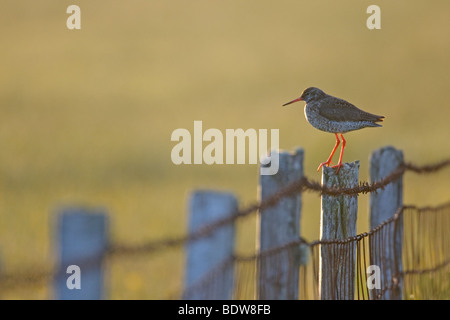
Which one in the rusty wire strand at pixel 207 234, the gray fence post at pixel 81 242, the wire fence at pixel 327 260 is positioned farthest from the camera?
the wire fence at pixel 327 260

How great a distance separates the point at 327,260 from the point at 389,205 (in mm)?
1759

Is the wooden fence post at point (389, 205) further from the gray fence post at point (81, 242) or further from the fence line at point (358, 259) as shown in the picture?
the gray fence post at point (81, 242)

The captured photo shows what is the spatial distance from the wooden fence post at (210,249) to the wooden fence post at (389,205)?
2.72m

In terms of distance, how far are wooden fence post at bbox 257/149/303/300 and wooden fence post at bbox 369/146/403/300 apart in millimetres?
1645

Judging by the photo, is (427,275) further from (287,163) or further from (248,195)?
(248,195)

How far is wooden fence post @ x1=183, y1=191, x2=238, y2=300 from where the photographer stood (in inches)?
186

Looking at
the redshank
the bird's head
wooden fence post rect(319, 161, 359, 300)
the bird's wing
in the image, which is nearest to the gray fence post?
wooden fence post rect(319, 161, 359, 300)

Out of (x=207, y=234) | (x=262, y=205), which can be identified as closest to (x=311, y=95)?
(x=262, y=205)

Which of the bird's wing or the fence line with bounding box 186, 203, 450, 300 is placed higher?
the bird's wing

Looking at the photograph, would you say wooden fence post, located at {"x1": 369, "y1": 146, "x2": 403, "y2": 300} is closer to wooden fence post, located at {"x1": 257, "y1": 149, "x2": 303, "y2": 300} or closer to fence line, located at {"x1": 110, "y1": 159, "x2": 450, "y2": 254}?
fence line, located at {"x1": 110, "y1": 159, "x2": 450, "y2": 254}

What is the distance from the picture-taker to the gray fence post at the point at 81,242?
4.05 metres

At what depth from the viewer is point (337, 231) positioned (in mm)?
5867

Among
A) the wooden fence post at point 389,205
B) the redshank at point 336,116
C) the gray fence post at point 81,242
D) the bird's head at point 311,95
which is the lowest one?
the gray fence post at point 81,242

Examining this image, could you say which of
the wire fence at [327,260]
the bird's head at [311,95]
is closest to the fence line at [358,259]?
the wire fence at [327,260]
